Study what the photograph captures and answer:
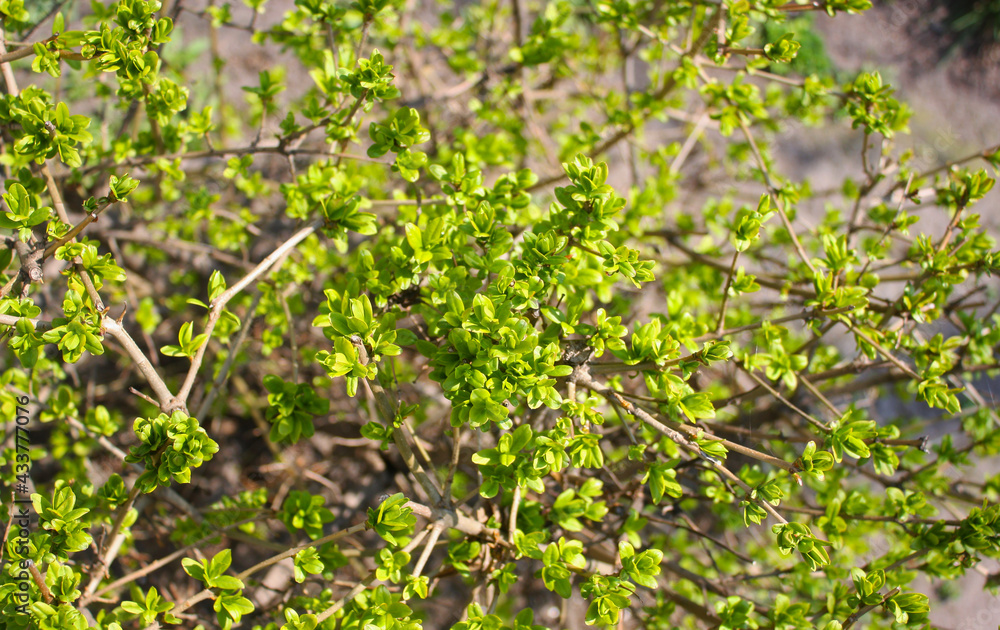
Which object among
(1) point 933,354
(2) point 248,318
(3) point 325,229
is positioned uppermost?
(3) point 325,229

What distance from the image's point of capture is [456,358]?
1.50m

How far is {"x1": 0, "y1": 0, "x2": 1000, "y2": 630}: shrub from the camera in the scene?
1486mm

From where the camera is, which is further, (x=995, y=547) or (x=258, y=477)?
(x=258, y=477)

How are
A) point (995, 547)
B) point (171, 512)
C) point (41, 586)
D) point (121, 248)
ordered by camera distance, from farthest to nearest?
point (121, 248), point (171, 512), point (995, 547), point (41, 586)

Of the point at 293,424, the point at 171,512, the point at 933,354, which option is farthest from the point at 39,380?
the point at 933,354

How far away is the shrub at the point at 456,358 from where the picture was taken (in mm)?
1486

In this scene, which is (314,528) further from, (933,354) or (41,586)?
(933,354)

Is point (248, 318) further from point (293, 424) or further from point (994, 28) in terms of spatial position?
point (994, 28)

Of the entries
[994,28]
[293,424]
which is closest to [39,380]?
[293,424]

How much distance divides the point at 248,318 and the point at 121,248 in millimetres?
1366

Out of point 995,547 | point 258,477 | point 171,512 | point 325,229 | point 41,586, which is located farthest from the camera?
point 258,477

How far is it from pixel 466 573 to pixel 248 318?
3.65 feet

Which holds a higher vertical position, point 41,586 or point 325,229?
point 325,229

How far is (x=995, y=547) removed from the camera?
1.65 m
